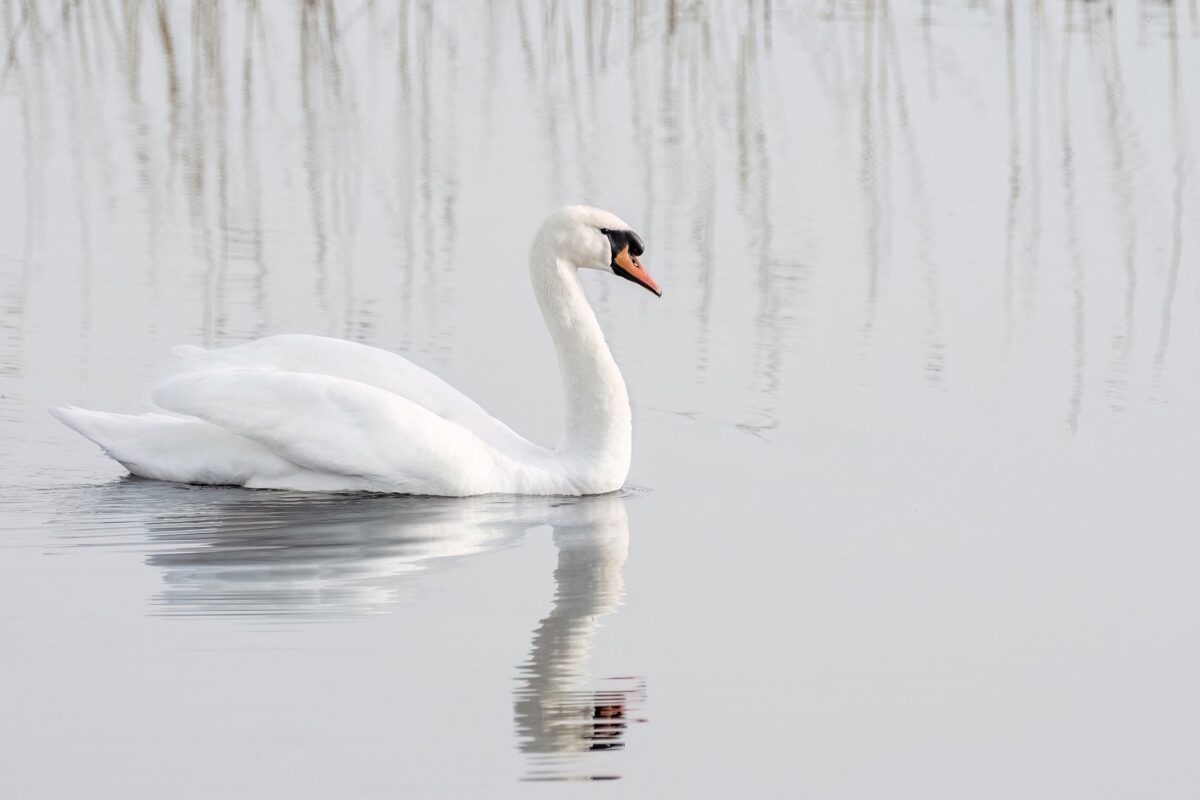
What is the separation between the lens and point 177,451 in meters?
8.49

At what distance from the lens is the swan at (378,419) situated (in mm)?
8234

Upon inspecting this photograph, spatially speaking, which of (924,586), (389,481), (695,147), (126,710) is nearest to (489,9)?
(695,147)

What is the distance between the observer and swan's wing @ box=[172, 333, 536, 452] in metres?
8.52

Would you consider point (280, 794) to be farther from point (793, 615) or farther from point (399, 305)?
point (399, 305)

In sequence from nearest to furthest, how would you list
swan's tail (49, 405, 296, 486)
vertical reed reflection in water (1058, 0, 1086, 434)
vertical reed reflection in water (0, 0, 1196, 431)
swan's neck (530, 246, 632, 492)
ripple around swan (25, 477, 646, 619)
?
ripple around swan (25, 477, 646, 619) < swan's tail (49, 405, 296, 486) < swan's neck (530, 246, 632, 492) < vertical reed reflection in water (1058, 0, 1086, 434) < vertical reed reflection in water (0, 0, 1196, 431)

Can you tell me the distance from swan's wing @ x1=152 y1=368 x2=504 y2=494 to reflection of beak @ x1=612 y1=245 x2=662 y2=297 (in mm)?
982

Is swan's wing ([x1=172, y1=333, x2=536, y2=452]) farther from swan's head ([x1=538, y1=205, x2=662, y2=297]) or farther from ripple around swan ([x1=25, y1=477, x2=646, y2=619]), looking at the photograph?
swan's head ([x1=538, y1=205, x2=662, y2=297])

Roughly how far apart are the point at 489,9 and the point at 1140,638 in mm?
12881

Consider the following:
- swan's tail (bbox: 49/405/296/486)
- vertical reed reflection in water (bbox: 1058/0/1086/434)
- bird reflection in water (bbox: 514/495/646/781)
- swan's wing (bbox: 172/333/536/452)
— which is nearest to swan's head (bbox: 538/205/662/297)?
swan's wing (bbox: 172/333/536/452)

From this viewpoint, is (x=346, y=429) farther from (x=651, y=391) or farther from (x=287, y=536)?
(x=651, y=391)

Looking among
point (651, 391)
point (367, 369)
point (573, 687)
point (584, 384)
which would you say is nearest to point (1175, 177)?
point (651, 391)

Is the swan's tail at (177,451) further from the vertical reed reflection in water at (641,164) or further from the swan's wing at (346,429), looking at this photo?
the vertical reed reflection in water at (641,164)

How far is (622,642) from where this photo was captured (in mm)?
6281

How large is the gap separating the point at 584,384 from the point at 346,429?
40.1 inches
